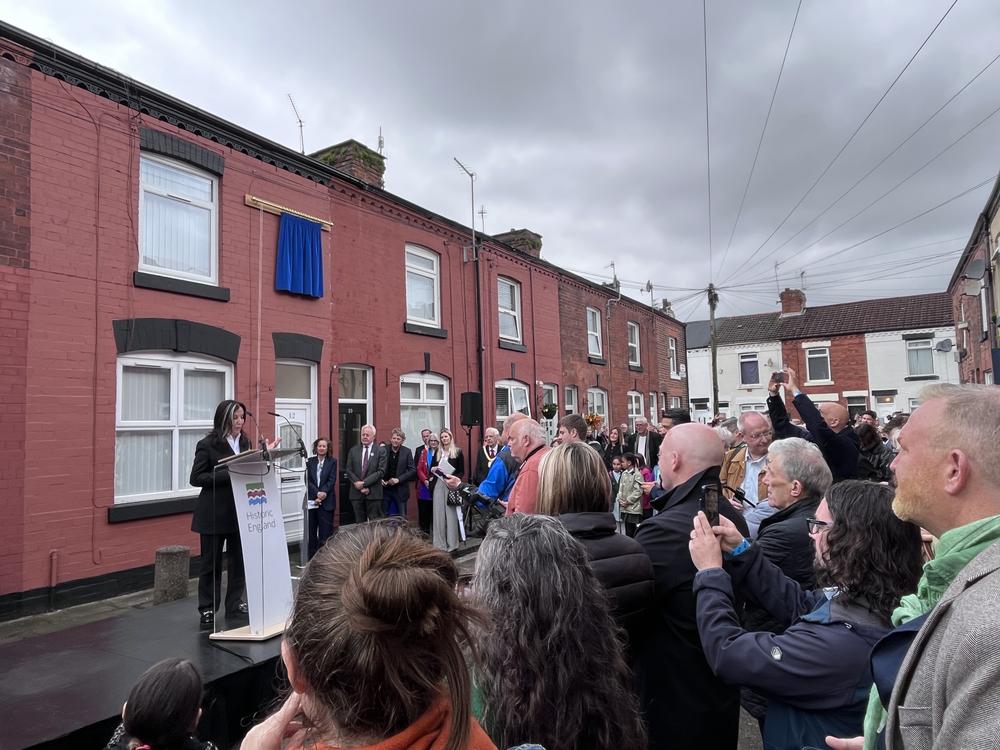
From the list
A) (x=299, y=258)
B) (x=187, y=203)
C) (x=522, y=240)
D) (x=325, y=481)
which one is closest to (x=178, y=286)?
(x=187, y=203)

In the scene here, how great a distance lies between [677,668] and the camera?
228cm

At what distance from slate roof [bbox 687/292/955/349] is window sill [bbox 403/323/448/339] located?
24842 mm

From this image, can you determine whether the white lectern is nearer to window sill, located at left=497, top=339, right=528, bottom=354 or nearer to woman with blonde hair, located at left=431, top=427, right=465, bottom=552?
woman with blonde hair, located at left=431, top=427, right=465, bottom=552

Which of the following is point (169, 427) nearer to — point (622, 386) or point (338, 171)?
point (338, 171)

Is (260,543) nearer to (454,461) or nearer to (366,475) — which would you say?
(366,475)

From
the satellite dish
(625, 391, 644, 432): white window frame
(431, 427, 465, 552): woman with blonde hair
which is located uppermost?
the satellite dish

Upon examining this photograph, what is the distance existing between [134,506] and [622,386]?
16.0 m

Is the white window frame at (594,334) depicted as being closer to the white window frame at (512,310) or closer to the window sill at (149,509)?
the white window frame at (512,310)

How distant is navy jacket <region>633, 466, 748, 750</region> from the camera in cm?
222

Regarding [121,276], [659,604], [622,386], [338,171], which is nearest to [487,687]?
[659,604]

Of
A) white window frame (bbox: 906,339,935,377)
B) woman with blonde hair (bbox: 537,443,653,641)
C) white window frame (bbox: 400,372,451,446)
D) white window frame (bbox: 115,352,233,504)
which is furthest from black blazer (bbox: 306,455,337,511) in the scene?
white window frame (bbox: 906,339,935,377)

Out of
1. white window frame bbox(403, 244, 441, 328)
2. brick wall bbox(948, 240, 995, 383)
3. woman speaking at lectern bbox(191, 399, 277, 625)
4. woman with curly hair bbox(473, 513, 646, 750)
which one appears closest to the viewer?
woman with curly hair bbox(473, 513, 646, 750)

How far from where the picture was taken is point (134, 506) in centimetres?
733

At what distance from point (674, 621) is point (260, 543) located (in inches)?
138
